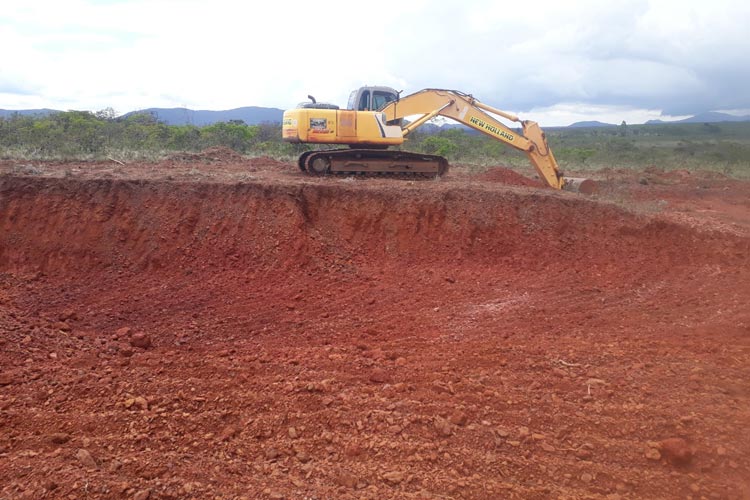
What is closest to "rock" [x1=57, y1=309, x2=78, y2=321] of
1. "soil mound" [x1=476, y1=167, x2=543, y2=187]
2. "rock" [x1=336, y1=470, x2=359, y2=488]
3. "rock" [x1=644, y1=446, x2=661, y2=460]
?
"rock" [x1=336, y1=470, x2=359, y2=488]

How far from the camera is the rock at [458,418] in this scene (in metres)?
4.04

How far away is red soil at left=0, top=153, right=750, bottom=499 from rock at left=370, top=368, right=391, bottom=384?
0.10ft

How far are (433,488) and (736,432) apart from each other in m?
2.32

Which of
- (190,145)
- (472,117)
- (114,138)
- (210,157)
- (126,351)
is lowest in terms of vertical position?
(126,351)

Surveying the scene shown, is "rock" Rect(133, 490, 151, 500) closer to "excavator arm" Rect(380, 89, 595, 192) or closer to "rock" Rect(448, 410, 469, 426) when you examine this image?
"rock" Rect(448, 410, 469, 426)

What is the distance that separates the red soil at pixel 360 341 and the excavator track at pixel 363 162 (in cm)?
192

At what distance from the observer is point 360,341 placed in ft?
18.7

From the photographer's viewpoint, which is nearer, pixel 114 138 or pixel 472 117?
pixel 472 117

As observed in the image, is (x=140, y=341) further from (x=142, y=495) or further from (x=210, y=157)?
(x=210, y=157)

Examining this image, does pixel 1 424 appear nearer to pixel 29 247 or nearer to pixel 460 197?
pixel 29 247

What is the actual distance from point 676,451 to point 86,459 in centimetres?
404

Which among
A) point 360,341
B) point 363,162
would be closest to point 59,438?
point 360,341

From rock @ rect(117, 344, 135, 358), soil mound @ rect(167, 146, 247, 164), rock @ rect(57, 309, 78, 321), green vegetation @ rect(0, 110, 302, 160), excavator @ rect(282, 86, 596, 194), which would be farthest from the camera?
green vegetation @ rect(0, 110, 302, 160)

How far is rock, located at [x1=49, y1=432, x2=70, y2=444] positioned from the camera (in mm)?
3836
